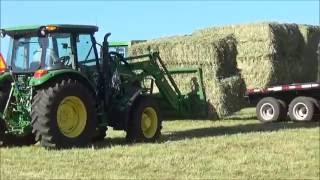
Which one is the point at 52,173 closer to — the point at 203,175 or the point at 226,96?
the point at 203,175

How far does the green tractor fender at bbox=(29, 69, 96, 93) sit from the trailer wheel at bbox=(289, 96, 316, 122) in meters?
6.31

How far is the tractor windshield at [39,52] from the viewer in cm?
1033

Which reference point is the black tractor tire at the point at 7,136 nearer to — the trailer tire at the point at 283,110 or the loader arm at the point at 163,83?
the loader arm at the point at 163,83

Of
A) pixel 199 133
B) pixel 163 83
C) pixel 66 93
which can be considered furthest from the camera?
pixel 163 83

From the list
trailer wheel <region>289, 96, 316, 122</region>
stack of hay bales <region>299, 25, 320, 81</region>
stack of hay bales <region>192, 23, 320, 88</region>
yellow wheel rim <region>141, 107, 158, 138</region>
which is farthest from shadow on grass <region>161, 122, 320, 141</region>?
stack of hay bales <region>299, 25, 320, 81</region>

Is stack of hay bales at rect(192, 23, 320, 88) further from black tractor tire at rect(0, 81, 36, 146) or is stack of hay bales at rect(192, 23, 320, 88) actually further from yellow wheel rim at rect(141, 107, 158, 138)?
black tractor tire at rect(0, 81, 36, 146)

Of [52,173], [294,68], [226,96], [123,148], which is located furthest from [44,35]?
[294,68]

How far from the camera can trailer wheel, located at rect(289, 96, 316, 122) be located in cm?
1504

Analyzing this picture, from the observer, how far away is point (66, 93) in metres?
9.98

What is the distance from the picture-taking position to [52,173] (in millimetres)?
7652

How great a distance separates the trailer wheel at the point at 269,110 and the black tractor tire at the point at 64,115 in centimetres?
637

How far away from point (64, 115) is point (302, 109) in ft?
23.4

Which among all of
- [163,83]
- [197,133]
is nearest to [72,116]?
[163,83]

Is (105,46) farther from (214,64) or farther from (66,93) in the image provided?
(214,64)
